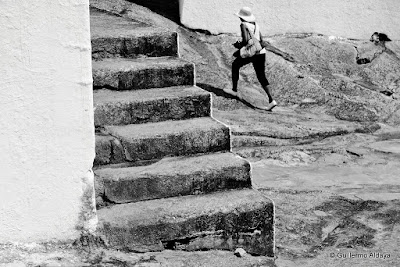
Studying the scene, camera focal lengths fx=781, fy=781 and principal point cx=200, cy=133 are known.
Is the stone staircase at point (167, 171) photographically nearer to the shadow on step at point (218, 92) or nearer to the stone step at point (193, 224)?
the stone step at point (193, 224)

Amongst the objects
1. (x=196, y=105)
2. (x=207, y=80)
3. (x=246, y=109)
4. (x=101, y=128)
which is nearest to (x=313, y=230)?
(x=196, y=105)

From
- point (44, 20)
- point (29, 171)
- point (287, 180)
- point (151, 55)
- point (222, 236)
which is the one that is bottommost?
point (287, 180)

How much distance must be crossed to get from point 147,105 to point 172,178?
58cm

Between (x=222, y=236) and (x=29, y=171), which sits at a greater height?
(x=29, y=171)

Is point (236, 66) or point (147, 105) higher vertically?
point (147, 105)

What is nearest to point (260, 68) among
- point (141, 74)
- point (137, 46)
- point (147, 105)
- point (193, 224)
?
point (137, 46)

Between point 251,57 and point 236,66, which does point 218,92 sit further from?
point 251,57

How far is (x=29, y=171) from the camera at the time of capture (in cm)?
350

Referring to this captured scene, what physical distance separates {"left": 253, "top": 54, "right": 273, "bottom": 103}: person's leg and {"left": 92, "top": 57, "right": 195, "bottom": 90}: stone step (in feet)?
14.7

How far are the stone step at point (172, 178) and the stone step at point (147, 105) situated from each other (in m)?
0.36

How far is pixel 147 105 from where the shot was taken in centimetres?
443

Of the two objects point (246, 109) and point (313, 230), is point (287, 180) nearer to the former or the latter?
point (313, 230)

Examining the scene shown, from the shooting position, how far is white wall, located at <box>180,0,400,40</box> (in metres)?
10.4

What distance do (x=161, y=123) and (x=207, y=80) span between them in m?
5.40
